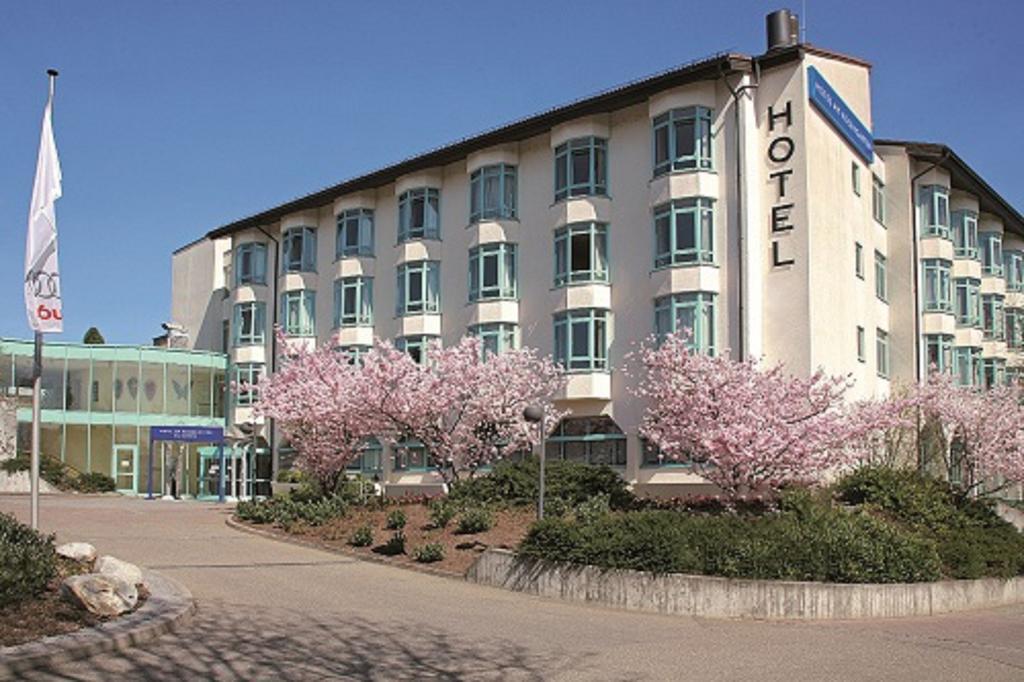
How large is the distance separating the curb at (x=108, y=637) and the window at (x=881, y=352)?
27386 millimetres

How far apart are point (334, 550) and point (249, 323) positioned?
2876 cm

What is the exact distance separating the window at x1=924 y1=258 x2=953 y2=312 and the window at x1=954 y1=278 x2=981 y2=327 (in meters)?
2.27

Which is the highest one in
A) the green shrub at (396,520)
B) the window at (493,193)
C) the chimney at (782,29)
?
the chimney at (782,29)

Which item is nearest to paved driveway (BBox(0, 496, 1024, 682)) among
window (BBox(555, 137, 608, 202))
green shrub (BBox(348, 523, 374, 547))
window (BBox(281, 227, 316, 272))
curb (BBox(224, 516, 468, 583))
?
curb (BBox(224, 516, 468, 583))

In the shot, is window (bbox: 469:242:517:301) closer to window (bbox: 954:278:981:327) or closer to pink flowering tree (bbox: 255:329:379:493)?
pink flowering tree (bbox: 255:329:379:493)

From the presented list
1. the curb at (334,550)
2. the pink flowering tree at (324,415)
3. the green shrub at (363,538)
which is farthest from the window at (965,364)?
the curb at (334,550)

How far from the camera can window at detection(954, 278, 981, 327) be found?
4131 cm

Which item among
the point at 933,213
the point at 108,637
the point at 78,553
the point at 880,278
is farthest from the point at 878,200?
the point at 108,637

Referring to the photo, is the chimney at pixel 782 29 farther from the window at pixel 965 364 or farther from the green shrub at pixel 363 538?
the green shrub at pixel 363 538

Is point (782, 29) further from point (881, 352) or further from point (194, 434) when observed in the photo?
point (194, 434)

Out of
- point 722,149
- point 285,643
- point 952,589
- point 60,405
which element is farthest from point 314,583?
point 60,405

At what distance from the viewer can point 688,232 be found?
33.3m

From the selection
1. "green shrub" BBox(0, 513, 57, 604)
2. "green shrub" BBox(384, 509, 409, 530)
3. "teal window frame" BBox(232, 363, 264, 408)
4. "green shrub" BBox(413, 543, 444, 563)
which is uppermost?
"teal window frame" BBox(232, 363, 264, 408)

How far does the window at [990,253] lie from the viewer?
45.4m
